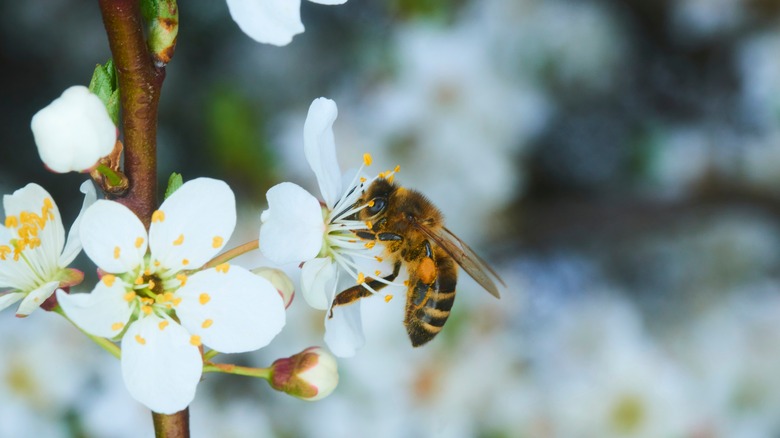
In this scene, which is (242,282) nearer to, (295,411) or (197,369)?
(197,369)

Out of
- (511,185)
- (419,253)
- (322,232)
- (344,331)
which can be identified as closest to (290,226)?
(322,232)

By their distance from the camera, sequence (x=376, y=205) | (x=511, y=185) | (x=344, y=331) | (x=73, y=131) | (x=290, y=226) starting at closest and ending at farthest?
(x=73, y=131) < (x=290, y=226) < (x=344, y=331) < (x=376, y=205) < (x=511, y=185)

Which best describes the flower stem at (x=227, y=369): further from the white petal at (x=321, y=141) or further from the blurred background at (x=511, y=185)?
the blurred background at (x=511, y=185)

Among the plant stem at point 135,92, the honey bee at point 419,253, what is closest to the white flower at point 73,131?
the plant stem at point 135,92

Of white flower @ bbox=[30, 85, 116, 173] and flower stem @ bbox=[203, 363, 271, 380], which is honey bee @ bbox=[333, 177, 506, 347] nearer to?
flower stem @ bbox=[203, 363, 271, 380]

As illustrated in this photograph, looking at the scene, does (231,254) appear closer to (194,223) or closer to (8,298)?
(194,223)

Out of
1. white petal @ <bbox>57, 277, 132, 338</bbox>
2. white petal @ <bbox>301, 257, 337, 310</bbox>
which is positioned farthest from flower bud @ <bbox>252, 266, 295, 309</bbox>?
white petal @ <bbox>57, 277, 132, 338</bbox>
